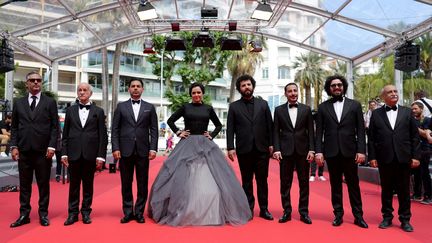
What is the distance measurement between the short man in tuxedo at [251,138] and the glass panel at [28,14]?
6627 mm

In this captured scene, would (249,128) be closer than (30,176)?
No

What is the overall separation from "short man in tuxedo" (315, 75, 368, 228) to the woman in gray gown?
1.08m

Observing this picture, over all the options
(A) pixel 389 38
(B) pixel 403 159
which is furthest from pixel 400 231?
(A) pixel 389 38

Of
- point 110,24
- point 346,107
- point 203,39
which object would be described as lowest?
point 346,107

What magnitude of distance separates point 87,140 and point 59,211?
146 cm

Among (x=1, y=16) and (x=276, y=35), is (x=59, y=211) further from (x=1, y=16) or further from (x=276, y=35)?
(x=276, y=35)

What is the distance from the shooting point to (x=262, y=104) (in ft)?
16.2

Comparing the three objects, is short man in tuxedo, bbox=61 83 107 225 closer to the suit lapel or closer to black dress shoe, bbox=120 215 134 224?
black dress shoe, bbox=120 215 134 224

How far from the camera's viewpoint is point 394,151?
14.4ft

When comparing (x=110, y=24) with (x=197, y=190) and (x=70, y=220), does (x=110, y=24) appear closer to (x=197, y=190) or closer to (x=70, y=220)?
(x=70, y=220)

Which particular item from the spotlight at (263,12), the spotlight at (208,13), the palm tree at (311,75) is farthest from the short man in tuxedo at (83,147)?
the palm tree at (311,75)

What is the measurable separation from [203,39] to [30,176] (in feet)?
25.9

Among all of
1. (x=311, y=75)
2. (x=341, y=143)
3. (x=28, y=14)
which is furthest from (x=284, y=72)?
(x=341, y=143)

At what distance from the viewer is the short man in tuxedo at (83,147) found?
4605 mm
